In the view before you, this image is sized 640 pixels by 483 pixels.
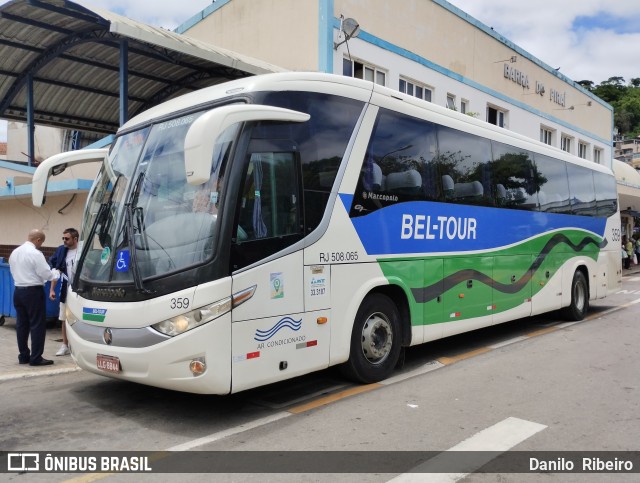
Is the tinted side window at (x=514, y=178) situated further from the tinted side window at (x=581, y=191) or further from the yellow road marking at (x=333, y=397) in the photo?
the yellow road marking at (x=333, y=397)

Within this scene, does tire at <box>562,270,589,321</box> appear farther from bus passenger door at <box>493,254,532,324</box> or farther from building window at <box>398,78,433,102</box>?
building window at <box>398,78,433,102</box>

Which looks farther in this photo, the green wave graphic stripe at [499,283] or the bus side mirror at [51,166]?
the green wave graphic stripe at [499,283]

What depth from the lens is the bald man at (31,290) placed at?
296 inches

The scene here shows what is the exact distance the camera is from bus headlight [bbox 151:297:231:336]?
499cm

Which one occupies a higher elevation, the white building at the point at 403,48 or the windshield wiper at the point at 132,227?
the white building at the point at 403,48

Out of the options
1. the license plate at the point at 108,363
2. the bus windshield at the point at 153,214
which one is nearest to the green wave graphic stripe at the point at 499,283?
the bus windshield at the point at 153,214

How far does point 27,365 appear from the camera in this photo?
25.4 feet

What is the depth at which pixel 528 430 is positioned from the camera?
5254 millimetres

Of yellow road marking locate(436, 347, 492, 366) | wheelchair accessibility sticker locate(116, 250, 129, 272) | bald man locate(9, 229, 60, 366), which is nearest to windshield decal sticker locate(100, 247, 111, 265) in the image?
wheelchair accessibility sticker locate(116, 250, 129, 272)

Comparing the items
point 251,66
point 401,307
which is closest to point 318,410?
point 401,307

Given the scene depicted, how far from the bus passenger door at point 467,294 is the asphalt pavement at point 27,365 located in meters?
5.22

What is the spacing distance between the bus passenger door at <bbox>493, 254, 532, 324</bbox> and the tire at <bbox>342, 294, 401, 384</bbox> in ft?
8.84

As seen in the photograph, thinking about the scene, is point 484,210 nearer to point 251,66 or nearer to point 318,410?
point 318,410

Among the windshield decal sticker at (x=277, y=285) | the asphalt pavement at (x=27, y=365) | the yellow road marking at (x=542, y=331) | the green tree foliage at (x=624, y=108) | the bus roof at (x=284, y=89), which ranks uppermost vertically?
the green tree foliage at (x=624, y=108)
